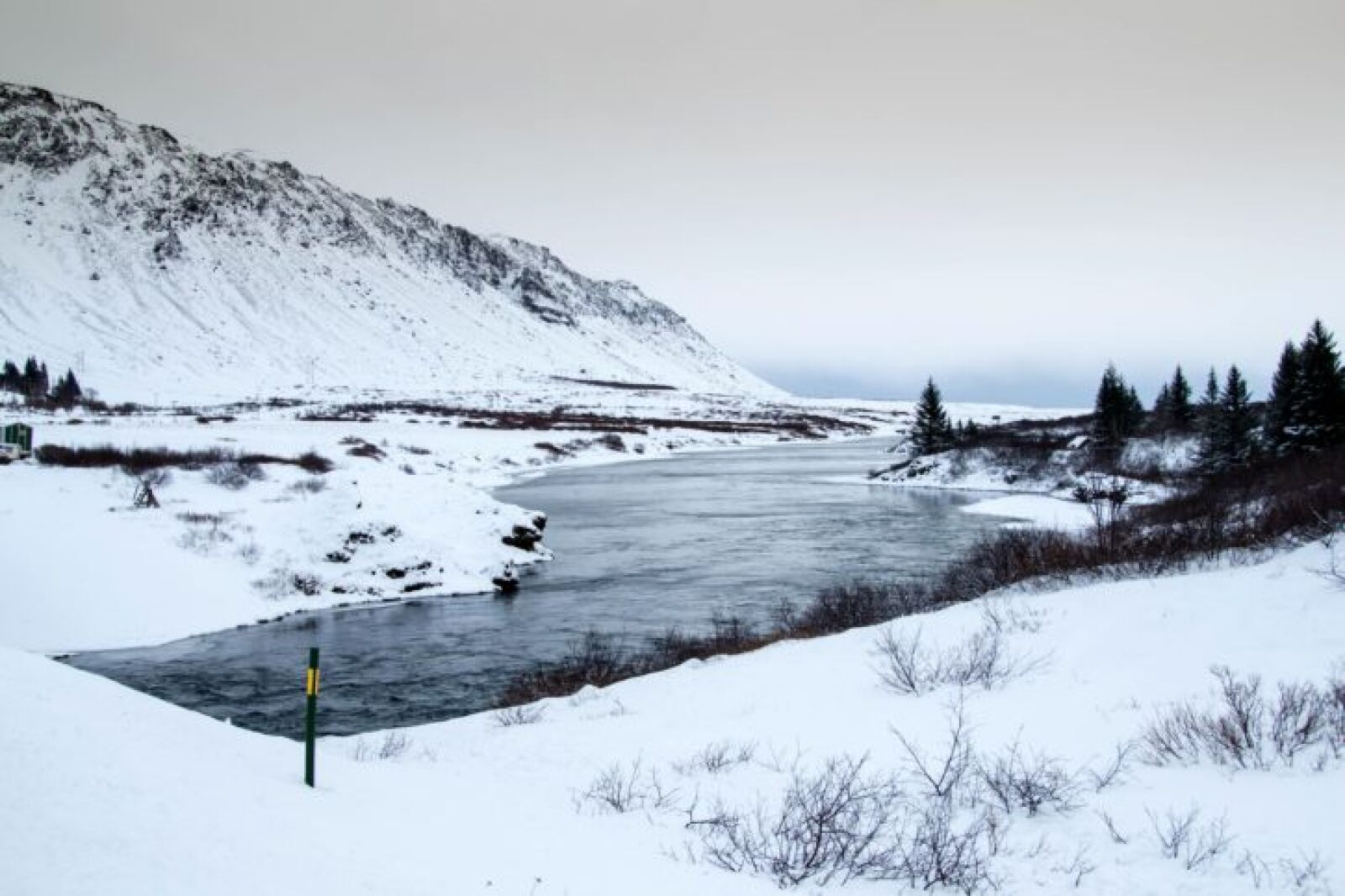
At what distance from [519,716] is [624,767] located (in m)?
3.17

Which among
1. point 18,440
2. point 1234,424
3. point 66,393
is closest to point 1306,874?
point 18,440

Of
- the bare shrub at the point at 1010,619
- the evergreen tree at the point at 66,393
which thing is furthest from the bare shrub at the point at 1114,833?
the evergreen tree at the point at 66,393

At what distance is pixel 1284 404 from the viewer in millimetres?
33938

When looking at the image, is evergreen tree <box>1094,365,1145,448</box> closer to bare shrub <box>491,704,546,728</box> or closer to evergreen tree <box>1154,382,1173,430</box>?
evergreen tree <box>1154,382,1173,430</box>

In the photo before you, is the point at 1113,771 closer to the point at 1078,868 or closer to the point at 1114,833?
the point at 1114,833

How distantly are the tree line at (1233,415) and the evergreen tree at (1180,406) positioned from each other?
61 mm

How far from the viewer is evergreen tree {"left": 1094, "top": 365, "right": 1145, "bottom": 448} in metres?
48.9

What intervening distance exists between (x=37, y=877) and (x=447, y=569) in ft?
64.4

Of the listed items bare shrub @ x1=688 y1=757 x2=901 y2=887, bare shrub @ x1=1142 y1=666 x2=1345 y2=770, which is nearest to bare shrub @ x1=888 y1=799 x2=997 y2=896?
bare shrub @ x1=688 y1=757 x2=901 y2=887

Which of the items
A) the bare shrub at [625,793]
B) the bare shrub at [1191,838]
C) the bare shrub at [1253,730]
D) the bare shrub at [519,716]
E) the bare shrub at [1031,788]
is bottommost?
the bare shrub at [519,716]

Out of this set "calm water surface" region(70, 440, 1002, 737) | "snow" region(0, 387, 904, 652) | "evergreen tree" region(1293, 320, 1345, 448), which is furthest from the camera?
"evergreen tree" region(1293, 320, 1345, 448)

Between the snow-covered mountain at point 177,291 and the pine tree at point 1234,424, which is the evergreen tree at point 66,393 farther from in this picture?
the pine tree at point 1234,424

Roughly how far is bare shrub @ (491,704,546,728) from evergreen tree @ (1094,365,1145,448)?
45.0 meters

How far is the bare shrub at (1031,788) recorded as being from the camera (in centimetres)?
586
